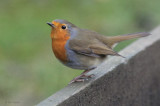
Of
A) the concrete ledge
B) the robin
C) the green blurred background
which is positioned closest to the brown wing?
the robin

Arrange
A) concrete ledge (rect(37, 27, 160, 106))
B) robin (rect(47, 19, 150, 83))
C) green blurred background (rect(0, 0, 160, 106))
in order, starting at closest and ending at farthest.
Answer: concrete ledge (rect(37, 27, 160, 106))
robin (rect(47, 19, 150, 83))
green blurred background (rect(0, 0, 160, 106))

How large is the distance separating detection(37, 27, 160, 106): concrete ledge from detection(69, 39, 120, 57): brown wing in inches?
4.8

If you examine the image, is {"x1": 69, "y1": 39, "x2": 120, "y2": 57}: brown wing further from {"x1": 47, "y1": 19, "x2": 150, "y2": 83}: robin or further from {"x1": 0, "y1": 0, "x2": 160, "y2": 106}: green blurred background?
{"x1": 0, "y1": 0, "x2": 160, "y2": 106}: green blurred background

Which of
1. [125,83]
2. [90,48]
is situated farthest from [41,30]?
[125,83]

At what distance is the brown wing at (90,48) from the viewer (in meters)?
4.02

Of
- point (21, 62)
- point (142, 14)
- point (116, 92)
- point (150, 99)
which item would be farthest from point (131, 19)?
point (116, 92)

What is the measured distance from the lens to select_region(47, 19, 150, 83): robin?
393cm

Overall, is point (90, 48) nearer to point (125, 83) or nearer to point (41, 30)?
point (125, 83)

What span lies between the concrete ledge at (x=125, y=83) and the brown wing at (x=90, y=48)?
12cm

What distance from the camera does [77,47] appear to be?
13.3 ft

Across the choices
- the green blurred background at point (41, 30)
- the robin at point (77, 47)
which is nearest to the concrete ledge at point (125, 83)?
the robin at point (77, 47)

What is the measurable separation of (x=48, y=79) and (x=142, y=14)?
2.64m

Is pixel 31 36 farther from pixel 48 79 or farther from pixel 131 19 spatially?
pixel 131 19

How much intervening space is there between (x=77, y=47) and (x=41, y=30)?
6.94 feet
